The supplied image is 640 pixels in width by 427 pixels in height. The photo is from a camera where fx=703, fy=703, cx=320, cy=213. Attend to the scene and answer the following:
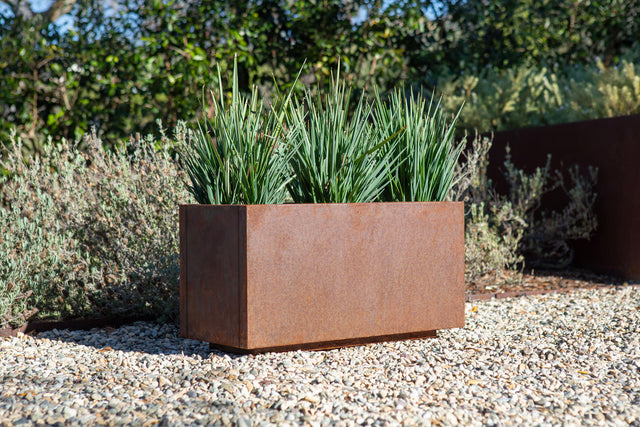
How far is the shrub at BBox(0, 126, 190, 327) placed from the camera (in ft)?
13.9

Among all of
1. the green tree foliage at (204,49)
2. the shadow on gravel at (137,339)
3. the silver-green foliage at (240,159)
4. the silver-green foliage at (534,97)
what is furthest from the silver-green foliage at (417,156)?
the silver-green foliage at (534,97)

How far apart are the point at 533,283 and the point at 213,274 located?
343 centimetres

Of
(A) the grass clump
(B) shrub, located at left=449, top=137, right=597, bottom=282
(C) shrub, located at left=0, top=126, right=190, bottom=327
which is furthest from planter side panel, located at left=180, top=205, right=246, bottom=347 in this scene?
(B) shrub, located at left=449, top=137, right=597, bottom=282

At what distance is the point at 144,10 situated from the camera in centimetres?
771

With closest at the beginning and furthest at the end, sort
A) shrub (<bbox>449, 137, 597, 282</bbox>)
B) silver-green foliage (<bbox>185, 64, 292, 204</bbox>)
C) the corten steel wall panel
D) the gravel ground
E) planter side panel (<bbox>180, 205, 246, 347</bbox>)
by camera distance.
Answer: the gravel ground, planter side panel (<bbox>180, 205, 246, 347</bbox>), silver-green foliage (<bbox>185, 64, 292, 204</bbox>), shrub (<bbox>449, 137, 597, 282</bbox>), the corten steel wall panel

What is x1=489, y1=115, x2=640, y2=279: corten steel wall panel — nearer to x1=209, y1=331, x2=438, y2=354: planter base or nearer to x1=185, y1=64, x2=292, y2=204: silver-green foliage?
x1=209, y1=331, x2=438, y2=354: planter base

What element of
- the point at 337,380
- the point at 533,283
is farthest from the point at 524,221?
the point at 337,380

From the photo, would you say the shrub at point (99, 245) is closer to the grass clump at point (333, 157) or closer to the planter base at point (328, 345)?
the planter base at point (328, 345)

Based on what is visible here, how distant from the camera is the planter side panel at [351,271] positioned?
3.24m

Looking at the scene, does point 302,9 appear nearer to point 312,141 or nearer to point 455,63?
point 455,63

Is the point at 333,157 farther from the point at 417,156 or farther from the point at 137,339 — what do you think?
the point at 137,339

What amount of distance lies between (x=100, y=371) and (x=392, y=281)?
1443 mm

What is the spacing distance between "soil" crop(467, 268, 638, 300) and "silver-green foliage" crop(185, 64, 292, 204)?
2312 mm

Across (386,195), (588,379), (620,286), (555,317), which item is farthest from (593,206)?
(588,379)
